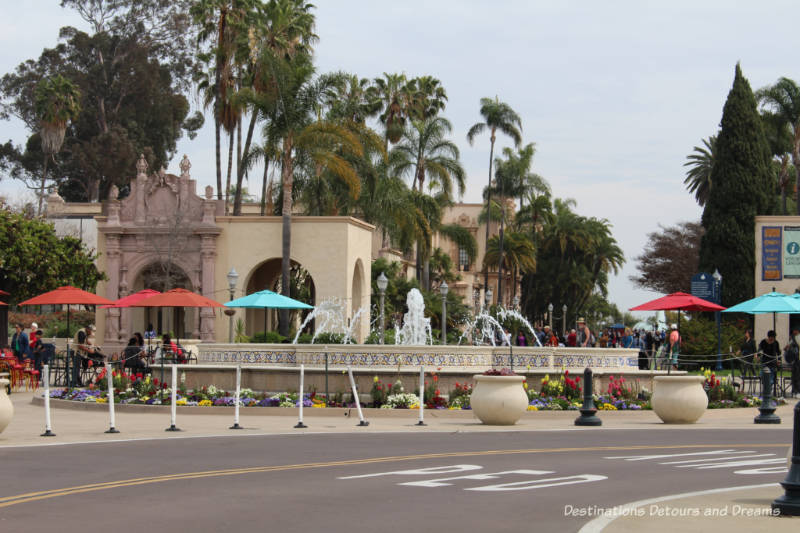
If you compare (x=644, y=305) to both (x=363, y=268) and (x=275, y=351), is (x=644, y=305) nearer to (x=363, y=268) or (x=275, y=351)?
(x=275, y=351)

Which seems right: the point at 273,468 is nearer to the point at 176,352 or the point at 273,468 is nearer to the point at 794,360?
the point at 176,352

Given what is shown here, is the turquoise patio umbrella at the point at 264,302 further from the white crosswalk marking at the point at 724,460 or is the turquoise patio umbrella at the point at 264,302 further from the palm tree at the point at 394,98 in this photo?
the palm tree at the point at 394,98

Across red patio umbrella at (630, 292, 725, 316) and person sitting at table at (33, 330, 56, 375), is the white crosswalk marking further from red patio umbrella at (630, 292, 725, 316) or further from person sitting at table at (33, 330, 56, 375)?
person sitting at table at (33, 330, 56, 375)

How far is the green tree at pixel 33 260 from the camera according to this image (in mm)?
35906

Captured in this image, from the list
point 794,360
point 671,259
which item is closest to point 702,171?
point 671,259

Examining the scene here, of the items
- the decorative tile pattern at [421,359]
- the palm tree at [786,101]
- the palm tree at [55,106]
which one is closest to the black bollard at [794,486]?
the decorative tile pattern at [421,359]

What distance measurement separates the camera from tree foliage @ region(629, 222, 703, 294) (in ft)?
261

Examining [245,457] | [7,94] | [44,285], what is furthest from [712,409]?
[7,94]

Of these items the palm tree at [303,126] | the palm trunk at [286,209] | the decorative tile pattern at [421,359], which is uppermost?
the palm tree at [303,126]

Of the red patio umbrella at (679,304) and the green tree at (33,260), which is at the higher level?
the green tree at (33,260)

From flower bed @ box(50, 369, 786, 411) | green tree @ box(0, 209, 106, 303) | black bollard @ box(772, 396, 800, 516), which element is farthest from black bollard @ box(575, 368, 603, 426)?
green tree @ box(0, 209, 106, 303)

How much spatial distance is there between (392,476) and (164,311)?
38.1 metres

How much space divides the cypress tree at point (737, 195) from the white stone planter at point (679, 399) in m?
30.3

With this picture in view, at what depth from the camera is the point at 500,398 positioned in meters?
19.4
